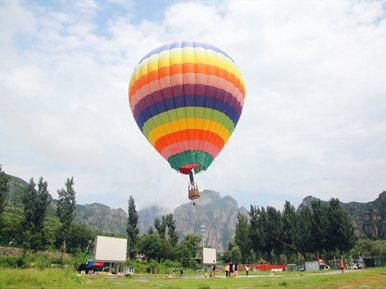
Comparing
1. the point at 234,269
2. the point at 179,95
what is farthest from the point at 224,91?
the point at 234,269

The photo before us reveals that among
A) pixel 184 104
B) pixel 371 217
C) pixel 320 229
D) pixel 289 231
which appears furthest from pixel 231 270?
pixel 371 217

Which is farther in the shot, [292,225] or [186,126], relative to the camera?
[292,225]

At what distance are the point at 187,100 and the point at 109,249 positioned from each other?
78.8 feet

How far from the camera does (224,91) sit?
65.9 ft

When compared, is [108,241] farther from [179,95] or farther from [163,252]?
[163,252]

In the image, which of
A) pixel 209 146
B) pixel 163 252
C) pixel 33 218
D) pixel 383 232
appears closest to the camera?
pixel 209 146

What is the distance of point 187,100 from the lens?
19.3m

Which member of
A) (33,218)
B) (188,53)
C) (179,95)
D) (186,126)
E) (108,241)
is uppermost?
(188,53)

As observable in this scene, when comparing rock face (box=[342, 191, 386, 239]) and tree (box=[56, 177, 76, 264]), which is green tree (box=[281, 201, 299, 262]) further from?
rock face (box=[342, 191, 386, 239])

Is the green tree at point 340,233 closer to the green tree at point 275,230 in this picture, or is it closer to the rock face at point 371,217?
the green tree at point 275,230

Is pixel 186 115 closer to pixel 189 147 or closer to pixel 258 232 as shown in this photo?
pixel 189 147

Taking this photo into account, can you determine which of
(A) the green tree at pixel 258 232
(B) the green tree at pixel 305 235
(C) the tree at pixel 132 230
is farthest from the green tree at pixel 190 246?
(B) the green tree at pixel 305 235

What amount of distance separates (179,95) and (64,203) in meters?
48.3

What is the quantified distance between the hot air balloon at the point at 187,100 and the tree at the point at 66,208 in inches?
1695
